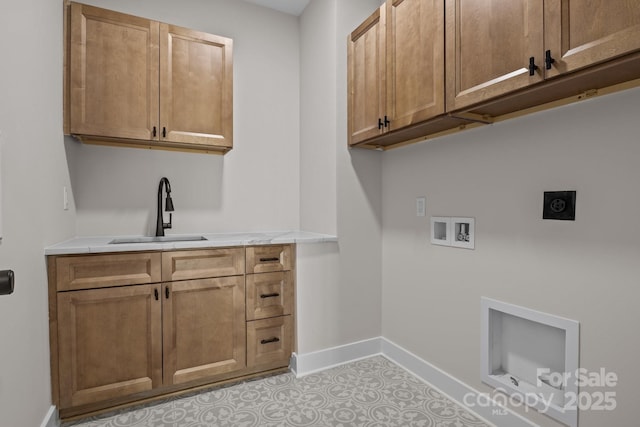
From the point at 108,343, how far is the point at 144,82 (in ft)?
5.23

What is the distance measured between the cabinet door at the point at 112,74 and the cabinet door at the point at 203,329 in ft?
3.48

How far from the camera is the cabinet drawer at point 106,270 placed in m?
1.72

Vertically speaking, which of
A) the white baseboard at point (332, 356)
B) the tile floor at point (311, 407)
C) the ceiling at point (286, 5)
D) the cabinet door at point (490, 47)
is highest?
the ceiling at point (286, 5)

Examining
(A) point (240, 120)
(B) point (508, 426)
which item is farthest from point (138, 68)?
(B) point (508, 426)

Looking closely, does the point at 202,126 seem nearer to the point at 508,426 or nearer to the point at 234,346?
the point at 234,346

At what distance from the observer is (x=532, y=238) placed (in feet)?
5.07

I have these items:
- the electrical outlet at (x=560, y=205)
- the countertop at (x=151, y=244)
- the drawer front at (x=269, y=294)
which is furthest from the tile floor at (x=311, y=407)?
the electrical outlet at (x=560, y=205)

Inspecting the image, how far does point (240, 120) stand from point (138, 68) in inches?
32.2

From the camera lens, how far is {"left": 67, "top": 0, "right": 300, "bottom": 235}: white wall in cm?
228

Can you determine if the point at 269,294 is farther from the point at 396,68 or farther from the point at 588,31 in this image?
the point at 588,31

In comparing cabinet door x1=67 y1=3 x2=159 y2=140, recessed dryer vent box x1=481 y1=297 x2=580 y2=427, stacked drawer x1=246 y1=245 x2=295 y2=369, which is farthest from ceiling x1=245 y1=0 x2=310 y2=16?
recessed dryer vent box x1=481 y1=297 x2=580 y2=427

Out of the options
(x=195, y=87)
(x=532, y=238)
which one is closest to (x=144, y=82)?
(x=195, y=87)

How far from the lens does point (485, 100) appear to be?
142cm

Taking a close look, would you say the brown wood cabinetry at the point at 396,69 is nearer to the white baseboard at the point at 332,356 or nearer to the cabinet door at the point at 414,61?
the cabinet door at the point at 414,61
